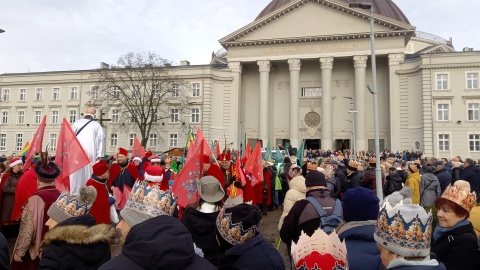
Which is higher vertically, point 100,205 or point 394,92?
point 394,92

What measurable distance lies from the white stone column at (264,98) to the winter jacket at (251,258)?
44.9 meters

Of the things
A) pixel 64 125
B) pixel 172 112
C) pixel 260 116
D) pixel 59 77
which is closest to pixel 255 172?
pixel 64 125

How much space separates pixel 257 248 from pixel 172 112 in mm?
48589

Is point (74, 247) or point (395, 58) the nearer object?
point (74, 247)

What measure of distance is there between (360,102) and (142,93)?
89.2 ft

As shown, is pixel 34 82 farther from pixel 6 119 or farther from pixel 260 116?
pixel 260 116

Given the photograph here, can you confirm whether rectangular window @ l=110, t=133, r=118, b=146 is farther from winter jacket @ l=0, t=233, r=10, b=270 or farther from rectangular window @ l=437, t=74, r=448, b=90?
winter jacket @ l=0, t=233, r=10, b=270

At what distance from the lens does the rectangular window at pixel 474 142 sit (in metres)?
41.9

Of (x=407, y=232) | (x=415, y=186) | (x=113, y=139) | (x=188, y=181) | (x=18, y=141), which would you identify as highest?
(x=113, y=139)

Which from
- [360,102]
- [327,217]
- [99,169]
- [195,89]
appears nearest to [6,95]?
[195,89]

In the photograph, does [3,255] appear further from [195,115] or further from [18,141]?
[18,141]

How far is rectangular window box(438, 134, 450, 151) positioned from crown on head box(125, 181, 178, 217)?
45444mm

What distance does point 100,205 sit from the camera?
6.72m

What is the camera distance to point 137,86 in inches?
1870
